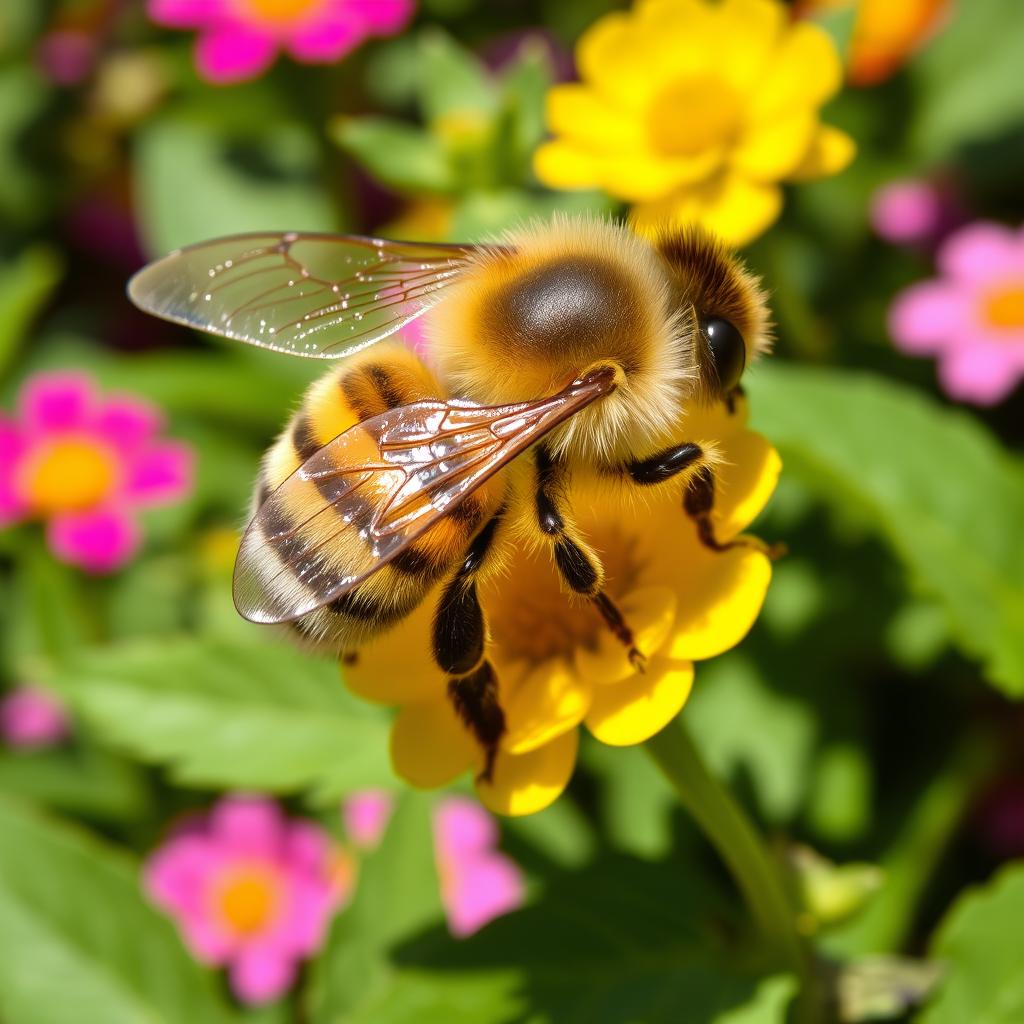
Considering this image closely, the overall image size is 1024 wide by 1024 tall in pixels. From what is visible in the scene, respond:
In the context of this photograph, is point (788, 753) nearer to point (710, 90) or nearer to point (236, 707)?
point (236, 707)

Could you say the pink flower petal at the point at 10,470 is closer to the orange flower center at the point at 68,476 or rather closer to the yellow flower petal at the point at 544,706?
the orange flower center at the point at 68,476

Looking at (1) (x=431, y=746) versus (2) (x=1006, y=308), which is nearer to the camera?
(1) (x=431, y=746)

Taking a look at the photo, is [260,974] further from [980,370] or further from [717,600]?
[980,370]

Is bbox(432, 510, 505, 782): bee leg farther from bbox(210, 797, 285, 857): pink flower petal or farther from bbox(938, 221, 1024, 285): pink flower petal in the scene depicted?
bbox(938, 221, 1024, 285): pink flower petal

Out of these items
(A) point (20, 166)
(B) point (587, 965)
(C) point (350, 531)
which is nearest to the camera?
(C) point (350, 531)

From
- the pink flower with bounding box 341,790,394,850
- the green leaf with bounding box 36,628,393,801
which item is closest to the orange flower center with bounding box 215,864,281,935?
the pink flower with bounding box 341,790,394,850

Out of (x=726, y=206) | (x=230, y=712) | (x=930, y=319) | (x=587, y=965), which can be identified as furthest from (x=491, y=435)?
(x=930, y=319)

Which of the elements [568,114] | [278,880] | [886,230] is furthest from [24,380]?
[886,230]

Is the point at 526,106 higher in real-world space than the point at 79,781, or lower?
higher
